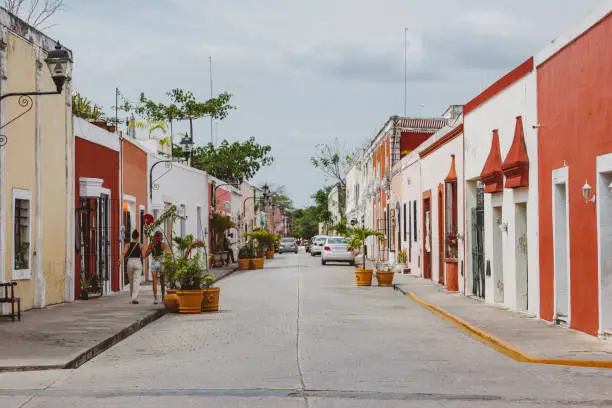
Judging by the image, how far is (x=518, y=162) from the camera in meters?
18.1

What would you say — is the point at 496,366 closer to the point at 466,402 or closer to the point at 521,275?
the point at 466,402

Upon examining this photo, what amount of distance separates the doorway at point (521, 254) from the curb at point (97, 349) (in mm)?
7073

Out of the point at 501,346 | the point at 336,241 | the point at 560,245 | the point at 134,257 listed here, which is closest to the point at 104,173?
the point at 134,257

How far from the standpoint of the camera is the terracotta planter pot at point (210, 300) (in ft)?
66.9

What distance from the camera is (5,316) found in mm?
17016

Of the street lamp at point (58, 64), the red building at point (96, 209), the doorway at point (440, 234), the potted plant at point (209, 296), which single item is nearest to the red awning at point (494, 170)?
the potted plant at point (209, 296)

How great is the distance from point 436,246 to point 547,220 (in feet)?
44.5

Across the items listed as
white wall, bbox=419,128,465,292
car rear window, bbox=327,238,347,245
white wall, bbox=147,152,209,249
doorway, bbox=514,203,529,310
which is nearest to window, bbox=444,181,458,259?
white wall, bbox=419,128,465,292

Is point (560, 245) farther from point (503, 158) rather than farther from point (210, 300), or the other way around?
point (210, 300)

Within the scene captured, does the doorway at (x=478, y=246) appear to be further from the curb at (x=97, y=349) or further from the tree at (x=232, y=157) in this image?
the tree at (x=232, y=157)

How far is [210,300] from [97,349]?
23.7ft

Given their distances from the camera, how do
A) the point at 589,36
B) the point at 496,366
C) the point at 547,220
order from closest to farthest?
the point at 496,366 → the point at 589,36 → the point at 547,220

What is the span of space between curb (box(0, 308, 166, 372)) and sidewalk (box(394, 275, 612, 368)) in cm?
547

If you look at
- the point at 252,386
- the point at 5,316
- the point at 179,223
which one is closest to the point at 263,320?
the point at 5,316
